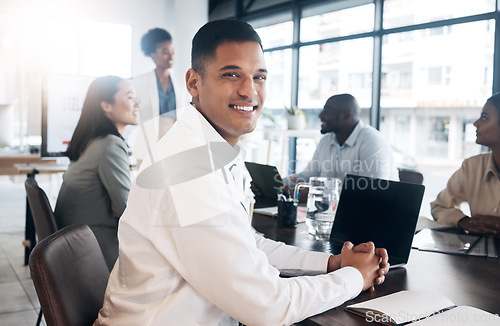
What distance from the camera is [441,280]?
1.20 metres

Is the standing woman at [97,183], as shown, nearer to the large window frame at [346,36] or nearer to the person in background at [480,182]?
the person in background at [480,182]

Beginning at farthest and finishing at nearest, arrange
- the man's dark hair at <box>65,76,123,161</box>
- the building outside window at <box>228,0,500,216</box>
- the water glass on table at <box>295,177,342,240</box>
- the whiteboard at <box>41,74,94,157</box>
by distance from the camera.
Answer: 1. the building outside window at <box>228,0,500,216</box>
2. the whiteboard at <box>41,74,94,157</box>
3. the man's dark hair at <box>65,76,123,161</box>
4. the water glass on table at <box>295,177,342,240</box>

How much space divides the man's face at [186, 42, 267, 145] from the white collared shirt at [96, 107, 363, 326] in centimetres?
11

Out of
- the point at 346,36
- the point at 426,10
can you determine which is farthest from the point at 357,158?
the point at 346,36

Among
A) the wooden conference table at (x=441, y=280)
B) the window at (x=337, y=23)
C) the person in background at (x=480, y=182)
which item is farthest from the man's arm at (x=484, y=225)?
the window at (x=337, y=23)

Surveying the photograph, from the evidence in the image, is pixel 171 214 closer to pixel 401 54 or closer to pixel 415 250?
pixel 415 250

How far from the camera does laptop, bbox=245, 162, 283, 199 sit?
240 cm

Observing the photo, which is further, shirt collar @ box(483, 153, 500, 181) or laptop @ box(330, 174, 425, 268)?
shirt collar @ box(483, 153, 500, 181)

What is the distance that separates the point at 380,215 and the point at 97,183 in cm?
149

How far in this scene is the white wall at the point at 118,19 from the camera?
6756mm

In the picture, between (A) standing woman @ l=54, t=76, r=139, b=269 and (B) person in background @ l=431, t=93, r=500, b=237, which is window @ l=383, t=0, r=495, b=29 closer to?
(B) person in background @ l=431, t=93, r=500, b=237

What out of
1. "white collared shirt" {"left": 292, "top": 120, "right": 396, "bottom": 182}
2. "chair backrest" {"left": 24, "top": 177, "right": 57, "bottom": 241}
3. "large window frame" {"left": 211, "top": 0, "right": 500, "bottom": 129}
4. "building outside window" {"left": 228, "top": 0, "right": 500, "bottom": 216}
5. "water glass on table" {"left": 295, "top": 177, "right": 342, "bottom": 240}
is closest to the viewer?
"water glass on table" {"left": 295, "top": 177, "right": 342, "bottom": 240}

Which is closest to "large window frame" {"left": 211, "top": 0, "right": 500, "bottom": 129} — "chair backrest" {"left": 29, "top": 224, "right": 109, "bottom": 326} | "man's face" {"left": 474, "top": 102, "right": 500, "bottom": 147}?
"man's face" {"left": 474, "top": 102, "right": 500, "bottom": 147}

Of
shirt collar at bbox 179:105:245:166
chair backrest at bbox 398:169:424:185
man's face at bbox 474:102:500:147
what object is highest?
man's face at bbox 474:102:500:147
